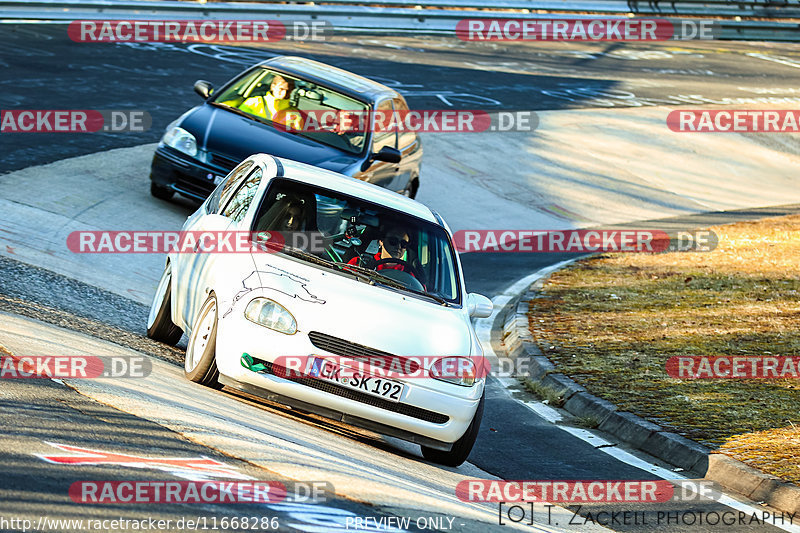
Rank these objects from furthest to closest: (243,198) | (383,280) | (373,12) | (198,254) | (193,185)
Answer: (373,12), (193,185), (243,198), (198,254), (383,280)

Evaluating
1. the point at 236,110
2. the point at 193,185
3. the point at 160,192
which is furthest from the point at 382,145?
the point at 160,192

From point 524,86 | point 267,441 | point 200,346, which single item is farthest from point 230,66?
point 267,441

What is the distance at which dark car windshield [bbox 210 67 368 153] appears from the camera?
14172mm

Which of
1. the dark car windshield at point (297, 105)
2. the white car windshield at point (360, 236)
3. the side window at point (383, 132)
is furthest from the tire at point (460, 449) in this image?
the side window at point (383, 132)

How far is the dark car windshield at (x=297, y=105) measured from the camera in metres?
14.2

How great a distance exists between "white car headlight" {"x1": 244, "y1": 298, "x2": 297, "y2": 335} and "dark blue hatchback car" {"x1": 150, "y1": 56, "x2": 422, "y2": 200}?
5.94 metres

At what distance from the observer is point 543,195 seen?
2011 centimetres

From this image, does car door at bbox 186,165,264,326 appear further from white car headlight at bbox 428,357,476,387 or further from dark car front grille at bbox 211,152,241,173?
dark car front grille at bbox 211,152,241,173

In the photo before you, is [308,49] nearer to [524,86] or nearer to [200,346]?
[524,86]

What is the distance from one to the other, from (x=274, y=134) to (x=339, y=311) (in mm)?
6785

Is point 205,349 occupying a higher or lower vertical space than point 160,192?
higher

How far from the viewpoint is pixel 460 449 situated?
771 cm

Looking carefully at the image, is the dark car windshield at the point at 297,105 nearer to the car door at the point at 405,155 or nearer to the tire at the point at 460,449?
the car door at the point at 405,155

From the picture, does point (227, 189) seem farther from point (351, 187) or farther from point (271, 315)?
point (271, 315)
